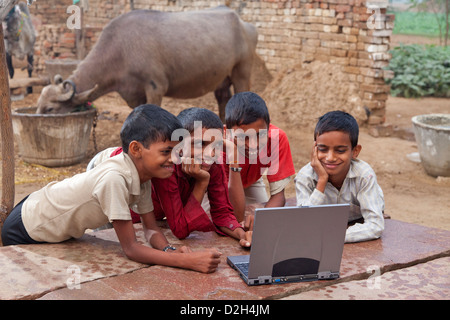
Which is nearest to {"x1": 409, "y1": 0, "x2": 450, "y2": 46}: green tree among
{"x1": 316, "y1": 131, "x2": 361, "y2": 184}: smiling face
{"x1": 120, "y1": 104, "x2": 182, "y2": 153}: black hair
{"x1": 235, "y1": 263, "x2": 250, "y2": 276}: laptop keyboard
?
{"x1": 316, "y1": 131, "x2": 361, "y2": 184}: smiling face

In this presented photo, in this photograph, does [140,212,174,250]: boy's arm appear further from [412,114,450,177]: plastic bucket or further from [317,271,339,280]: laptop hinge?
[412,114,450,177]: plastic bucket

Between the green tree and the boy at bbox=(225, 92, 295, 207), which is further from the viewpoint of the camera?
the green tree

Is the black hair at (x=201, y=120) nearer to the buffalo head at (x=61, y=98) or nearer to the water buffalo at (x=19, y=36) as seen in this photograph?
the buffalo head at (x=61, y=98)

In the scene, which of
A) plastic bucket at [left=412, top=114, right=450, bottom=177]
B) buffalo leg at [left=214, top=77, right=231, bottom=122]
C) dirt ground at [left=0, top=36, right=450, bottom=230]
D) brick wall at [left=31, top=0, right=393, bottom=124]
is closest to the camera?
dirt ground at [left=0, top=36, right=450, bottom=230]

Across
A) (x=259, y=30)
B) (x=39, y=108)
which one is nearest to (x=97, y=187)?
(x=39, y=108)

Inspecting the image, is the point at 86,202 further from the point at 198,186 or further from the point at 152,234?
the point at 198,186

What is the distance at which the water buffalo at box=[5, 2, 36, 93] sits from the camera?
9914 millimetres

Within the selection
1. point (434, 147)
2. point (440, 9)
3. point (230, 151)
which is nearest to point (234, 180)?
point (230, 151)

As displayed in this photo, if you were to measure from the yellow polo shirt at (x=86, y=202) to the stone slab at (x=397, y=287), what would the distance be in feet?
2.92

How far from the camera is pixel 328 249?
2326mm

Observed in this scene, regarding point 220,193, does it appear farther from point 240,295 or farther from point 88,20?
point 88,20

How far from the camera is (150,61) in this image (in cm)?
695

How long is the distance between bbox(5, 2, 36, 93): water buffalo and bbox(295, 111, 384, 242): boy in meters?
8.51
